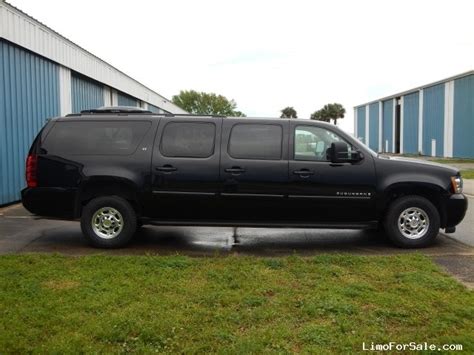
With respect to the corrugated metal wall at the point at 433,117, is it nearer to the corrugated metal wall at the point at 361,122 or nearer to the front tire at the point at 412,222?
the corrugated metal wall at the point at 361,122

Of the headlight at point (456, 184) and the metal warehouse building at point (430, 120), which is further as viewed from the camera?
the metal warehouse building at point (430, 120)

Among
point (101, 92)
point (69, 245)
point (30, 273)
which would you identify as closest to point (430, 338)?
point (30, 273)

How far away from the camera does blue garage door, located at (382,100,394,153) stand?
46.3 m

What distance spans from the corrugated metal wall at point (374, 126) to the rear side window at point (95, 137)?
4570 cm

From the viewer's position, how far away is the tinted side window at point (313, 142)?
23.1ft

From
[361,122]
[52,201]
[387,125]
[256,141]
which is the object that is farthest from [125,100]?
[361,122]

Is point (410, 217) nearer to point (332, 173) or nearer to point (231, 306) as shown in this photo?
point (332, 173)

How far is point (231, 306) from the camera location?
4.61 m

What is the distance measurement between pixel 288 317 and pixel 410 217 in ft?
11.1

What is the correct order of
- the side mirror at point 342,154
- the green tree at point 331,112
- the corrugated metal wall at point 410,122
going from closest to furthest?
the side mirror at point 342,154 < the corrugated metal wall at point 410,122 < the green tree at point 331,112

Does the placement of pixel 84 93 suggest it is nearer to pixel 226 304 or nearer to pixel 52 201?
pixel 52 201

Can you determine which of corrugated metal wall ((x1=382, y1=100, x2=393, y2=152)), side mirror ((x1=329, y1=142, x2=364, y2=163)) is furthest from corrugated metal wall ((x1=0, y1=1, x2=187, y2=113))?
corrugated metal wall ((x1=382, y1=100, x2=393, y2=152))

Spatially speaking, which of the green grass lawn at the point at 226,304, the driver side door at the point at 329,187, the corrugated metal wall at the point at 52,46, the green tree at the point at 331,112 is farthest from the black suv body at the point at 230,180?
the green tree at the point at 331,112

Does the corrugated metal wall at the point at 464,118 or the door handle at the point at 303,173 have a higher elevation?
the corrugated metal wall at the point at 464,118
